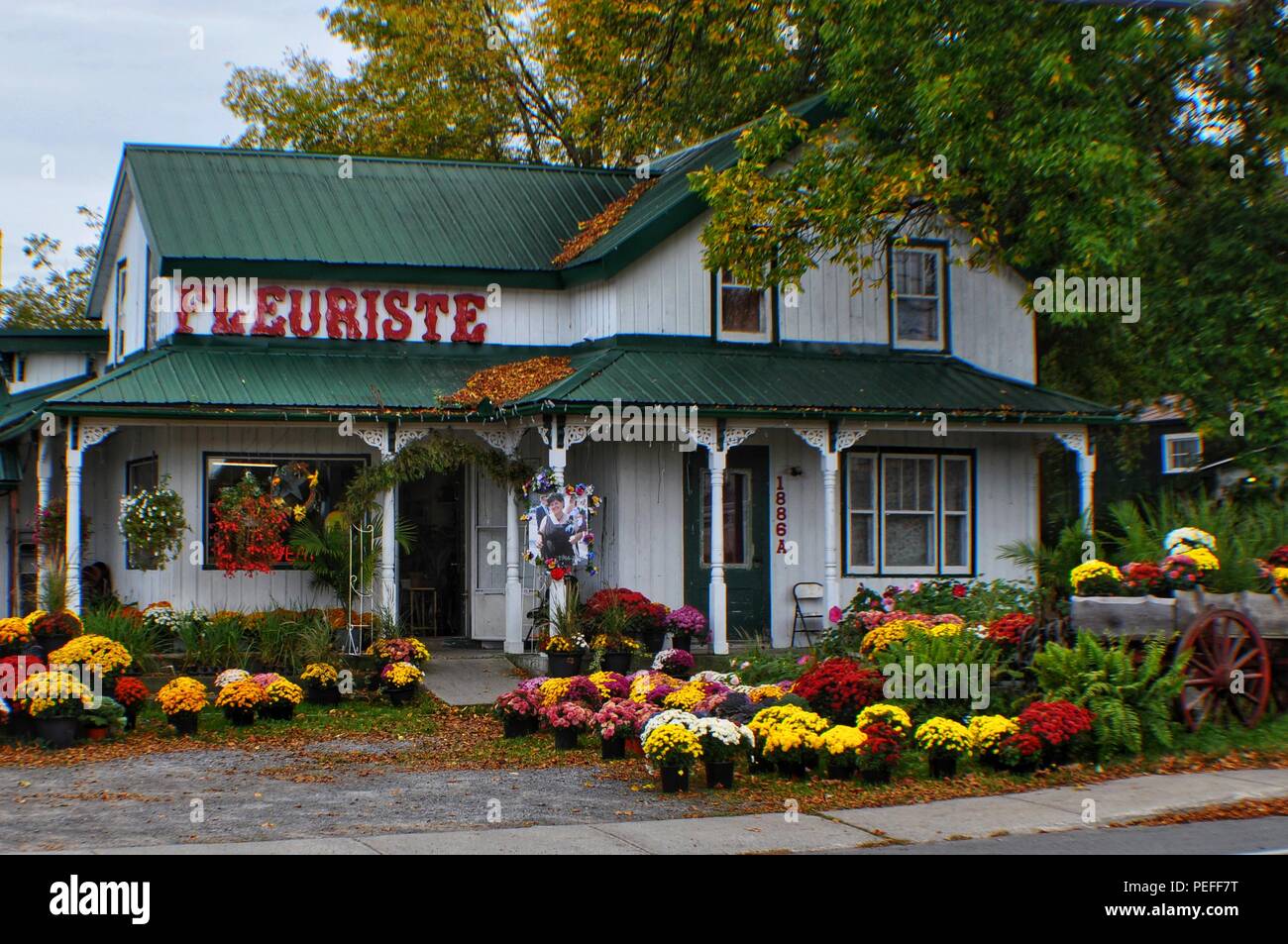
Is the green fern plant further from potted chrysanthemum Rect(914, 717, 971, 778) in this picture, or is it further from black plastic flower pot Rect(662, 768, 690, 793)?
black plastic flower pot Rect(662, 768, 690, 793)

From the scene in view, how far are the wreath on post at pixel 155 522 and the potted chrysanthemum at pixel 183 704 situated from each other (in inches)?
165

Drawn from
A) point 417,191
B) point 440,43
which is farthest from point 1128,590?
point 440,43

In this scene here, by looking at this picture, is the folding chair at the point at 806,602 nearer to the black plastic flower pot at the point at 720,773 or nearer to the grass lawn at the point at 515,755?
the grass lawn at the point at 515,755

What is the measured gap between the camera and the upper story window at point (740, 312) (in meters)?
20.6

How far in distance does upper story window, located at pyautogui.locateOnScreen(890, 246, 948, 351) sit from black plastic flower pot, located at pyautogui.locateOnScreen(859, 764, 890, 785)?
→ 10.9 m

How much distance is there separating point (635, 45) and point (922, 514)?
10703 millimetres

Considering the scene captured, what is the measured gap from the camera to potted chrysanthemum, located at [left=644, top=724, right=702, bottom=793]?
11.2m

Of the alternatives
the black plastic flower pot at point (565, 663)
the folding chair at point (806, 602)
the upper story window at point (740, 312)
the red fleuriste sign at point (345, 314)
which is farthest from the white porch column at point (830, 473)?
the red fleuriste sign at point (345, 314)

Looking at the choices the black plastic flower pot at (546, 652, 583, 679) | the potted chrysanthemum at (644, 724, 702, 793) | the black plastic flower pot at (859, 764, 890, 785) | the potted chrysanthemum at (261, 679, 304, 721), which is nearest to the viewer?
the potted chrysanthemum at (644, 724, 702, 793)

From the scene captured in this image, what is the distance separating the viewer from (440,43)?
3300 centimetres

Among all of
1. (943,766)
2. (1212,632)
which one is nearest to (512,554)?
(943,766)

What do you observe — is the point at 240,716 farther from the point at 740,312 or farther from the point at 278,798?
the point at 740,312

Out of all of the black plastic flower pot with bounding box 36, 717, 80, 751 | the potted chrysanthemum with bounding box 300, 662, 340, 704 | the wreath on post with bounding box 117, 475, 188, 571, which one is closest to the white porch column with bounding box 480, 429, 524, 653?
the potted chrysanthemum with bounding box 300, 662, 340, 704
